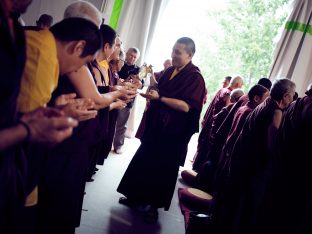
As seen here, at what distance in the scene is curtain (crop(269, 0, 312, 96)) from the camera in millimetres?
5895

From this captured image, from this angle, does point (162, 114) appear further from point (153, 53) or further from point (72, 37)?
point (153, 53)

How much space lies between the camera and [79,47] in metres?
1.35

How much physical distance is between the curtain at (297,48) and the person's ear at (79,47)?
5346 mm

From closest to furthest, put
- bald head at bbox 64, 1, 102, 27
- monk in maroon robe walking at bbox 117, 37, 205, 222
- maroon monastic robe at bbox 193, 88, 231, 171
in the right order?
1. bald head at bbox 64, 1, 102, 27
2. monk in maroon robe walking at bbox 117, 37, 205, 222
3. maroon monastic robe at bbox 193, 88, 231, 171

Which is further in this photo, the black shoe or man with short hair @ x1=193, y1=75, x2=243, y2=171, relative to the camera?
man with short hair @ x1=193, y1=75, x2=243, y2=171

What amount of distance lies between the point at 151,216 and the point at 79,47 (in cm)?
215

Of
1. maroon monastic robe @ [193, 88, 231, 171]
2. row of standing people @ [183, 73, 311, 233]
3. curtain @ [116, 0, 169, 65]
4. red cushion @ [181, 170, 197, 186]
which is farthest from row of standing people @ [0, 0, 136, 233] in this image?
curtain @ [116, 0, 169, 65]

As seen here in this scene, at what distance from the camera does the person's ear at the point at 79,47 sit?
1.34 m

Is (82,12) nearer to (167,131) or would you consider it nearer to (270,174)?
(167,131)

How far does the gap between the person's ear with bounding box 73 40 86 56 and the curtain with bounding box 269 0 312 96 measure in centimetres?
535

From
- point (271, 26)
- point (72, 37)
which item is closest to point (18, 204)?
point (72, 37)

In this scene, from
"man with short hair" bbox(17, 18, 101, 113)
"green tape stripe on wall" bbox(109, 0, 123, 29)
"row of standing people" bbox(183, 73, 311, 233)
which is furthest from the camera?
"green tape stripe on wall" bbox(109, 0, 123, 29)

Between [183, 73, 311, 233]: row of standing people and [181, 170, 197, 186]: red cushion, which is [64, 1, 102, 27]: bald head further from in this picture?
[181, 170, 197, 186]: red cushion

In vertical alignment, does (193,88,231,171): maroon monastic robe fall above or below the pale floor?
above
